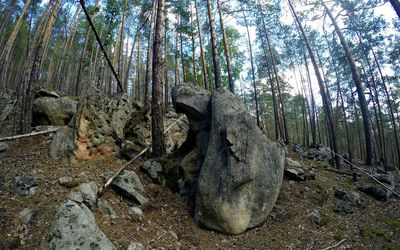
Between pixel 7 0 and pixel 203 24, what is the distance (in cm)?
1857

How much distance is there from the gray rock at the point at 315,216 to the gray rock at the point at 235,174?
43.5 inches

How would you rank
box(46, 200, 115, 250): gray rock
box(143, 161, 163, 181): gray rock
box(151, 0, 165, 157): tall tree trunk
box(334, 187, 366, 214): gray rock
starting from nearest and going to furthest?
box(46, 200, 115, 250): gray rock
box(143, 161, 163, 181): gray rock
box(334, 187, 366, 214): gray rock
box(151, 0, 165, 157): tall tree trunk

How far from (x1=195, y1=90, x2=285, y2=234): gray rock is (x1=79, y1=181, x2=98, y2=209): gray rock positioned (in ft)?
7.25

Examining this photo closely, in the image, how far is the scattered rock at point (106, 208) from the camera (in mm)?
5043

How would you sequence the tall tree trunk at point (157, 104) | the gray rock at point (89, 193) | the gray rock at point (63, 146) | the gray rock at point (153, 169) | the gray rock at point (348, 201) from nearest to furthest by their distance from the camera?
the gray rock at point (89, 193) → the gray rock at point (63, 146) → the gray rock at point (153, 169) → the gray rock at point (348, 201) → the tall tree trunk at point (157, 104)

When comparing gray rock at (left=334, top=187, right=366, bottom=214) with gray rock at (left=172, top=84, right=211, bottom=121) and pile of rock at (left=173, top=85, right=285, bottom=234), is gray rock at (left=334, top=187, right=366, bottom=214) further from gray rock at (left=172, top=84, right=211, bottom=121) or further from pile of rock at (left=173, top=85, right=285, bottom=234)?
gray rock at (left=172, top=84, right=211, bottom=121)

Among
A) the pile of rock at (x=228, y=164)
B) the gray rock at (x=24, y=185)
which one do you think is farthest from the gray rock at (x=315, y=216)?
the gray rock at (x=24, y=185)

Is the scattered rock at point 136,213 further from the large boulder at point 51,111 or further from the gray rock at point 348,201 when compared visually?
the large boulder at point 51,111

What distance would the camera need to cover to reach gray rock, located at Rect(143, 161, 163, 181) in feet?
22.4

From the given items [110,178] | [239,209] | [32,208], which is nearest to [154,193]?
[110,178]

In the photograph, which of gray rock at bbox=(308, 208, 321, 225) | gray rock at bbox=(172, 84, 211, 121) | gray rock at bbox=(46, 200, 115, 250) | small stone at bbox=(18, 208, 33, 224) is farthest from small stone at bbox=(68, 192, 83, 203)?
gray rock at bbox=(308, 208, 321, 225)

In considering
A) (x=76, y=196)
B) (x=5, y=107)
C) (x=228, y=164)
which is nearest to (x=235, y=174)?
(x=228, y=164)

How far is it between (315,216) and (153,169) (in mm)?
4415

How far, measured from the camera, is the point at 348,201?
7.68 m
